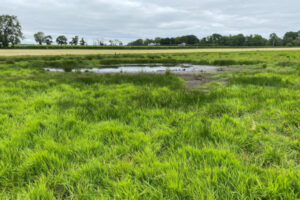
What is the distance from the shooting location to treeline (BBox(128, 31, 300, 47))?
14075 centimetres

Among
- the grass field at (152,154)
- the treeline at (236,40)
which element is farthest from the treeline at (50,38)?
the grass field at (152,154)

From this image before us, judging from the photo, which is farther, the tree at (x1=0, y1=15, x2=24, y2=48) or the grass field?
the tree at (x1=0, y1=15, x2=24, y2=48)

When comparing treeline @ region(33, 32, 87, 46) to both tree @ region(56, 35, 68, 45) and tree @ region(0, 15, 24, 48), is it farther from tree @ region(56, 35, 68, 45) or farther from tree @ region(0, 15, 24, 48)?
tree @ region(0, 15, 24, 48)

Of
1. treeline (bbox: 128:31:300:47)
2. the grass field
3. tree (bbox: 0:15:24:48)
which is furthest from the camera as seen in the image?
treeline (bbox: 128:31:300:47)

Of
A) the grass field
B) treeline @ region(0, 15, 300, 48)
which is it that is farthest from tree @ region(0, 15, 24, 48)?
the grass field

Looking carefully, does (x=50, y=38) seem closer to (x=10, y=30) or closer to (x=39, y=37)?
(x=39, y=37)

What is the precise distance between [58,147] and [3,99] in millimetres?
5106

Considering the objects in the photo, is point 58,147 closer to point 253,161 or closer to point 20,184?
point 20,184

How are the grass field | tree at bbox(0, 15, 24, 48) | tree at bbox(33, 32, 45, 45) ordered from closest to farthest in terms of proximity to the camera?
the grass field
tree at bbox(0, 15, 24, 48)
tree at bbox(33, 32, 45, 45)

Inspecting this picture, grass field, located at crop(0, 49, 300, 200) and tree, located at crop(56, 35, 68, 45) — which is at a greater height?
tree, located at crop(56, 35, 68, 45)

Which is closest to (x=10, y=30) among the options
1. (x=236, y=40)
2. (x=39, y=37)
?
(x=39, y=37)

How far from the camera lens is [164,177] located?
2.06 m

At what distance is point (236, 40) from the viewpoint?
142 m

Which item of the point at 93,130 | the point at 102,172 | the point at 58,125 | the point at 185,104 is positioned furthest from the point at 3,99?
the point at 185,104
